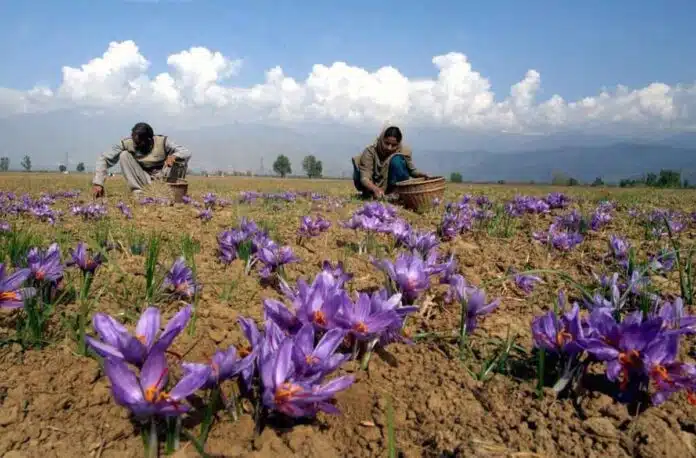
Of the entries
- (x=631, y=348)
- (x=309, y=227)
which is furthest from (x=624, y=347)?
(x=309, y=227)

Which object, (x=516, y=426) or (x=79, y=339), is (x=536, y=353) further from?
(x=79, y=339)

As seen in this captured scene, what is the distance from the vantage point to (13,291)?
62.8 inches

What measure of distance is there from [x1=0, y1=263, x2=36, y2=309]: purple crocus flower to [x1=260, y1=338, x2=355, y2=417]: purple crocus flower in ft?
3.13

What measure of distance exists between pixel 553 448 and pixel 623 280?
5.47 ft

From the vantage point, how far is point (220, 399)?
1281 millimetres

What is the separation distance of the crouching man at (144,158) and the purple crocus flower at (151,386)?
7.96m

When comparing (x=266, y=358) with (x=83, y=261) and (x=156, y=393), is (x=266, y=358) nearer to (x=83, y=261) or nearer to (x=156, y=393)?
(x=156, y=393)

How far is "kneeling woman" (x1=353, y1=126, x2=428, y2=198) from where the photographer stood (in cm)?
973

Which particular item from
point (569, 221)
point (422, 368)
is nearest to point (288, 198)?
point (569, 221)

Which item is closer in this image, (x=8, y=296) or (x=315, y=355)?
(x=315, y=355)

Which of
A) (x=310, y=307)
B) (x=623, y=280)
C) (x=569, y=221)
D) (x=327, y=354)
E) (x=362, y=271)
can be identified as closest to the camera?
(x=327, y=354)

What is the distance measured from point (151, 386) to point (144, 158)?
8.83m

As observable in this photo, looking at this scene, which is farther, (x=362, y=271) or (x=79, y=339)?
(x=362, y=271)

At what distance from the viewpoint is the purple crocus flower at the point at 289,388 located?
112cm
